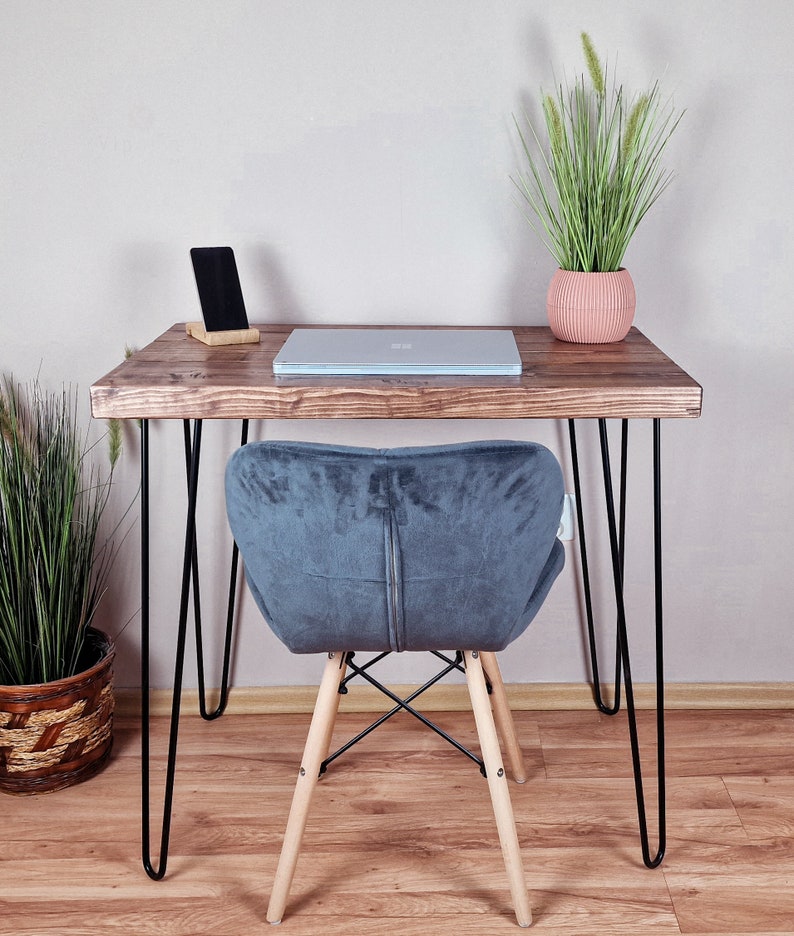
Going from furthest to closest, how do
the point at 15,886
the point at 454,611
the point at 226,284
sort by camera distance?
the point at 226,284 < the point at 15,886 < the point at 454,611

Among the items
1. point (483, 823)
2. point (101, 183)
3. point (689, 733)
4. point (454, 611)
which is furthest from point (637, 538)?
point (101, 183)

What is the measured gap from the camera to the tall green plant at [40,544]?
168 cm

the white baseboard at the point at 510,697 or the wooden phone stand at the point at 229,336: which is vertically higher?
the wooden phone stand at the point at 229,336

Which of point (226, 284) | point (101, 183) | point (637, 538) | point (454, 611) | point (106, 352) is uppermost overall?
point (101, 183)

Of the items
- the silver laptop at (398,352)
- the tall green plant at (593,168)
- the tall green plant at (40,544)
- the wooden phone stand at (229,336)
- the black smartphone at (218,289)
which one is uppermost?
the tall green plant at (593,168)

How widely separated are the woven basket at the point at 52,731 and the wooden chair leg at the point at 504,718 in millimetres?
716

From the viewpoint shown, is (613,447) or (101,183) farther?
(613,447)

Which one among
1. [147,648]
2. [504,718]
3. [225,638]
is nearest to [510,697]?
[504,718]

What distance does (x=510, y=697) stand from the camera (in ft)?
6.58

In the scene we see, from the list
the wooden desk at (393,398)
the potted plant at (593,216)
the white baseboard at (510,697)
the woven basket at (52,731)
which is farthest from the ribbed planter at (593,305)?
the woven basket at (52,731)

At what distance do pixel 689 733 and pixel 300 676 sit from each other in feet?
2.66

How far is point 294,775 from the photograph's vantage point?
179 centimetres

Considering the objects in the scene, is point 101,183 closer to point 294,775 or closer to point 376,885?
point 294,775

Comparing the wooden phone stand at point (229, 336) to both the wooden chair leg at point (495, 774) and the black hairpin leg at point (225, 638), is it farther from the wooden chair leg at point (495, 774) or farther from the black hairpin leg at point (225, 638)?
the wooden chair leg at point (495, 774)
